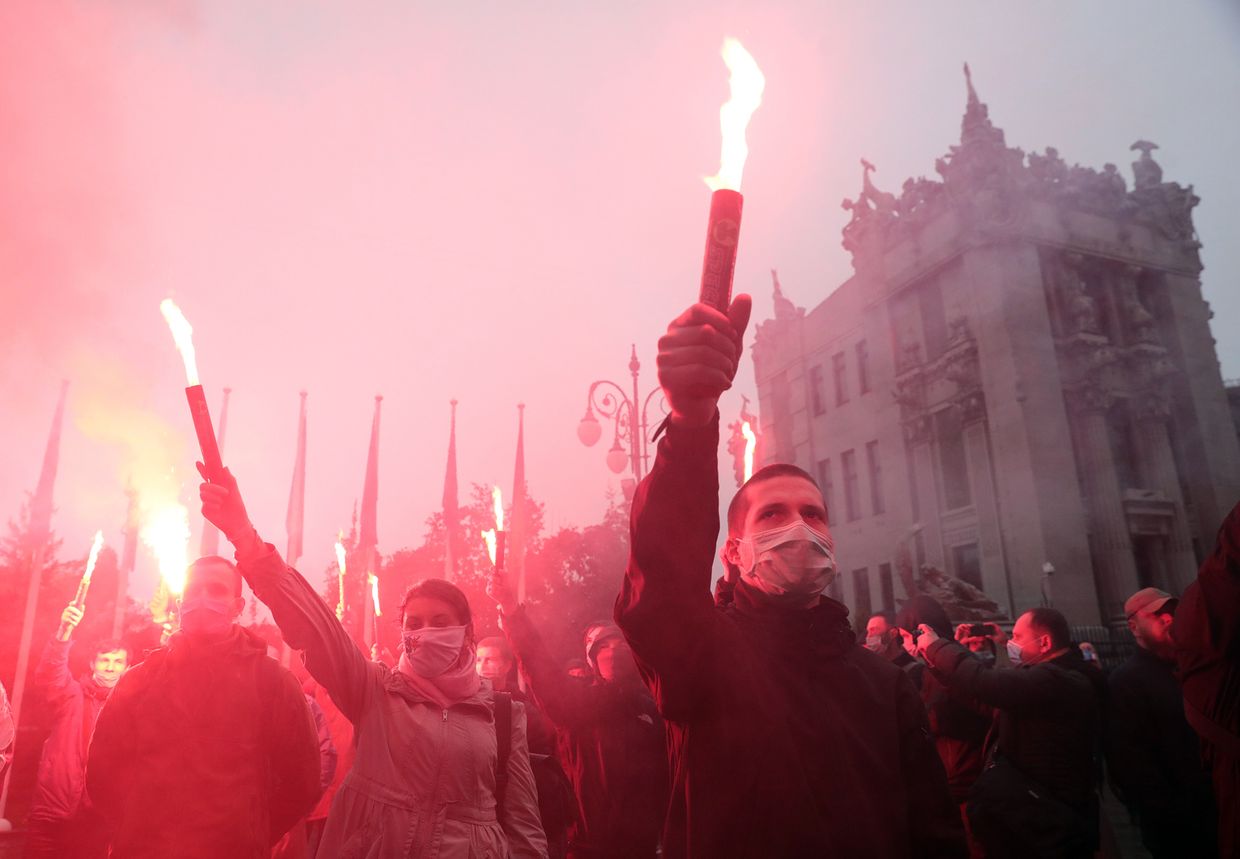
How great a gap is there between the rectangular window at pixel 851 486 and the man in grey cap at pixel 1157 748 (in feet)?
102

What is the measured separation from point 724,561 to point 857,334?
36195mm

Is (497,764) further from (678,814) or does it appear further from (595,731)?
(678,814)

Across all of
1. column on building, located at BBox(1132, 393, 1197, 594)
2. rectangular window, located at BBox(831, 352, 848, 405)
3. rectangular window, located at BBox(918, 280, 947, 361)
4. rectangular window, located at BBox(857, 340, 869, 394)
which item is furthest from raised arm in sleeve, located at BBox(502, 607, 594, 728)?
rectangular window, located at BBox(831, 352, 848, 405)

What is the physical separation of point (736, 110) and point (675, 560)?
1088 mm

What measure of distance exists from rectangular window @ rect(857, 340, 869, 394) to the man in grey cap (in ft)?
104

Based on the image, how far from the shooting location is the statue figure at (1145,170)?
109 ft

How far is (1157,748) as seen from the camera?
17.4ft

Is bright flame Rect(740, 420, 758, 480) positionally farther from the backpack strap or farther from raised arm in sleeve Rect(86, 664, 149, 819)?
raised arm in sleeve Rect(86, 664, 149, 819)

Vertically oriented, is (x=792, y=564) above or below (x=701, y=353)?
below

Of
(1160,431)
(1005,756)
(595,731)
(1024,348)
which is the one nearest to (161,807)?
(595,731)

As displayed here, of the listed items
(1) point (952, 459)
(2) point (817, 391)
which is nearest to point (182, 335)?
(1) point (952, 459)

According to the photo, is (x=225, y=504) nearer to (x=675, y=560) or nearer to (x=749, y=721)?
(x=675, y=560)

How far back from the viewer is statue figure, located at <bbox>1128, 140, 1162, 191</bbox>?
109 feet

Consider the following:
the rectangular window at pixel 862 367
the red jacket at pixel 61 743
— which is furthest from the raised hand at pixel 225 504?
the rectangular window at pixel 862 367
